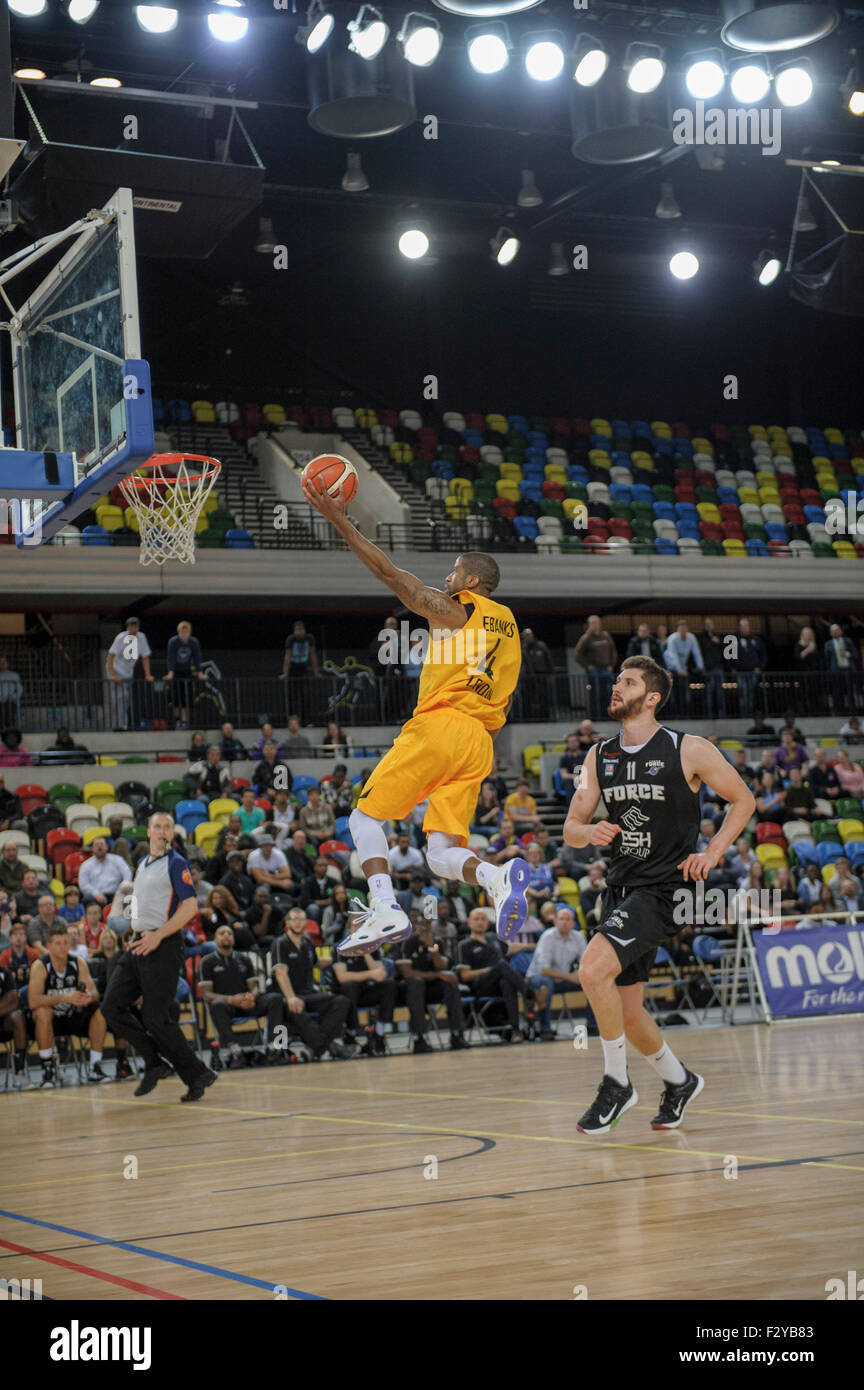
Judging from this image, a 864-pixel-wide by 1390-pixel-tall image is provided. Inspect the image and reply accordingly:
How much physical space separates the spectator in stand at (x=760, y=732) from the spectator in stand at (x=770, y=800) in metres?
2.65

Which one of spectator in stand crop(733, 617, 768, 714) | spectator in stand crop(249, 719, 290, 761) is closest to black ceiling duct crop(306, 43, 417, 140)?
spectator in stand crop(249, 719, 290, 761)

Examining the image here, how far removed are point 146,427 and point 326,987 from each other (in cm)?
811

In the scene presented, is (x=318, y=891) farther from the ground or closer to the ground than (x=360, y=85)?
closer to the ground

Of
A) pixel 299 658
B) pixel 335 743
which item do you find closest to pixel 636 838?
pixel 335 743

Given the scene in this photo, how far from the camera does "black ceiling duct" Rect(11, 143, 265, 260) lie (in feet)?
54.7

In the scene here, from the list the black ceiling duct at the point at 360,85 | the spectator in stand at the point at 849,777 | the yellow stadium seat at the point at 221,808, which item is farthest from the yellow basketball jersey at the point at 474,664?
the spectator in stand at the point at 849,777

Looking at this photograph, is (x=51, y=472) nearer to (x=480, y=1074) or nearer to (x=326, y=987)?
(x=480, y=1074)

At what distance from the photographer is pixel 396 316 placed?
28.9 m

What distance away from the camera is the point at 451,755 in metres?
6.16

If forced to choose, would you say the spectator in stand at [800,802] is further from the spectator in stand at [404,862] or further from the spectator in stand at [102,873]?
the spectator in stand at [102,873]

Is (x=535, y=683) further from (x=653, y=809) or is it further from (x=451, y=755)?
(x=451, y=755)

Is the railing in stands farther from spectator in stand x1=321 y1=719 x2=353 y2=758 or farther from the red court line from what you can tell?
the red court line

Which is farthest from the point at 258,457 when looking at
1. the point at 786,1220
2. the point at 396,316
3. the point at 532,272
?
the point at 786,1220

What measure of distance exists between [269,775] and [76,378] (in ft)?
33.9
